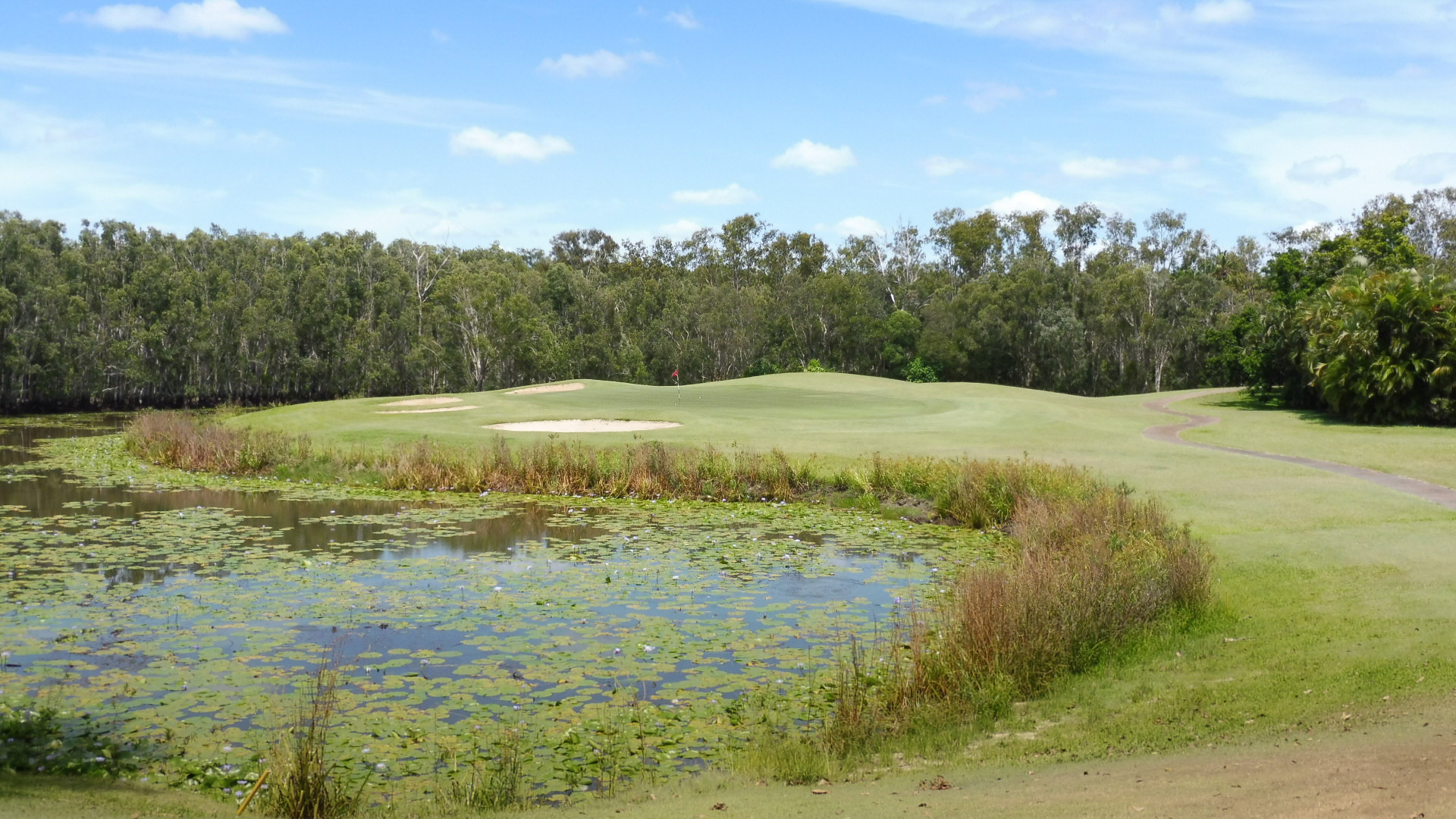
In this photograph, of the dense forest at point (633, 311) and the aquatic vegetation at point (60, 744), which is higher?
the dense forest at point (633, 311)

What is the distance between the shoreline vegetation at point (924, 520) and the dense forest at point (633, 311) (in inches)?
1667

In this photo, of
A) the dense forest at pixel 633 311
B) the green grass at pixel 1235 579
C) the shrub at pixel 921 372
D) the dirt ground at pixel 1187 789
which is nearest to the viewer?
the dirt ground at pixel 1187 789

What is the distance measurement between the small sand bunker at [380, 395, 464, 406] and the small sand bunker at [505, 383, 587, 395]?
4.86 meters

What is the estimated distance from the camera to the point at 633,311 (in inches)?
4058

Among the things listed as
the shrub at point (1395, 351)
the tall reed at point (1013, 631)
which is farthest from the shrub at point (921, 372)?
the tall reed at point (1013, 631)

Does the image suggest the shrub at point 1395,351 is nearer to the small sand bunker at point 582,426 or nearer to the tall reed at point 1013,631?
the small sand bunker at point 582,426

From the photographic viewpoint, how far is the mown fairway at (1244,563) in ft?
31.4

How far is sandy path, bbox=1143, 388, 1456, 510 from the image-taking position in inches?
902

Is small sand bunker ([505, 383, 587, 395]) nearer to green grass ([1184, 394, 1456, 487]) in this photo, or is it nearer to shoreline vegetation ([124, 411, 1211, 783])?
shoreline vegetation ([124, 411, 1211, 783])

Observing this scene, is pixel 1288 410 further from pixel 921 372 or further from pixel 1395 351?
pixel 921 372

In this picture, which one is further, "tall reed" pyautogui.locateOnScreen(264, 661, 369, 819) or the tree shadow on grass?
the tree shadow on grass

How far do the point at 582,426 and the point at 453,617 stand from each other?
80.1 ft

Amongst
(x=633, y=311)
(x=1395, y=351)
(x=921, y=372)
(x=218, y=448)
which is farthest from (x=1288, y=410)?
(x=633, y=311)

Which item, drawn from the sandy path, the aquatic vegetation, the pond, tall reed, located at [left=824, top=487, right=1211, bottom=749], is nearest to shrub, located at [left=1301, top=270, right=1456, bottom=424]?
the sandy path
